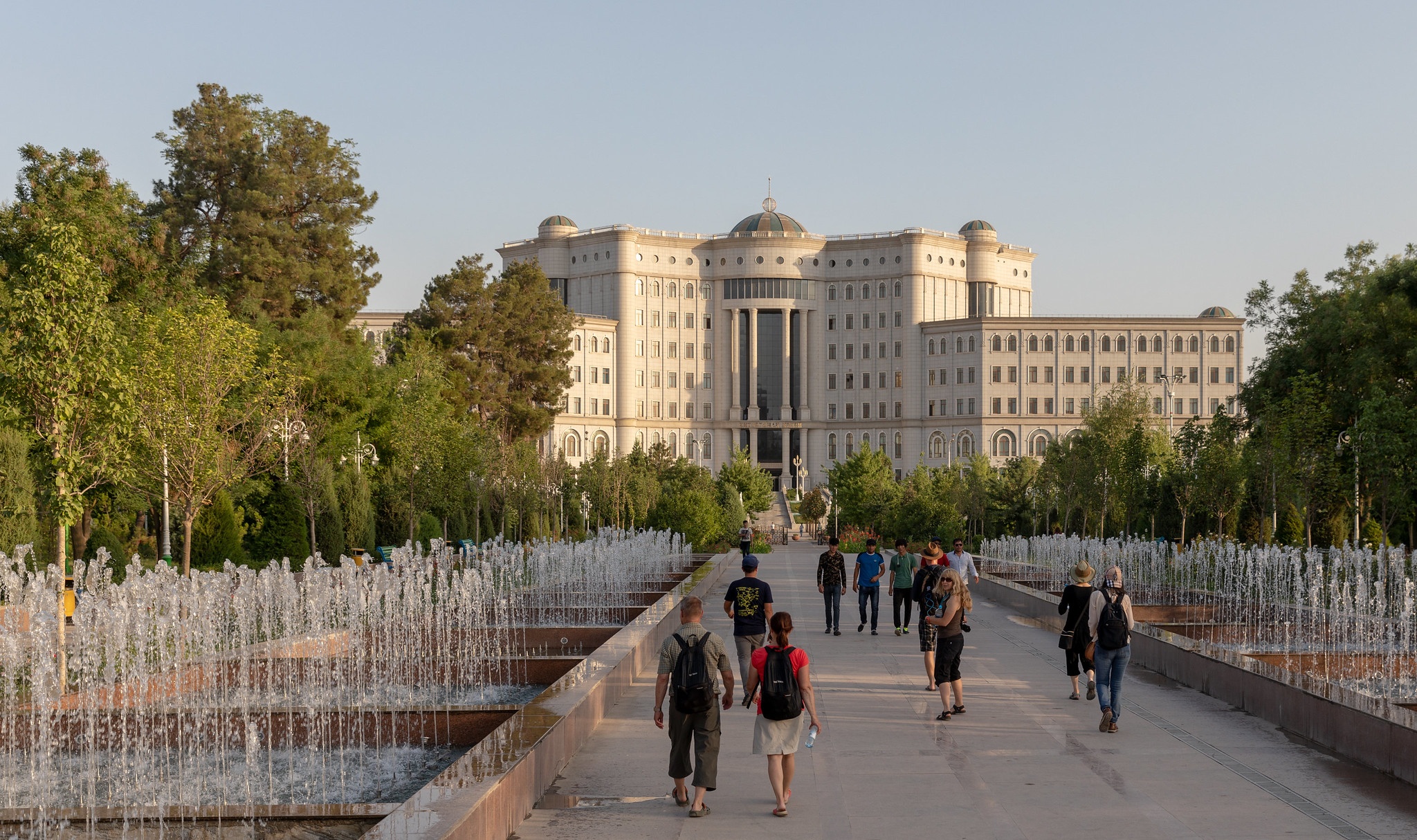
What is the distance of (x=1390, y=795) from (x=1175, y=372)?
398 feet

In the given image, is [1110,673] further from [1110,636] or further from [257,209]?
[257,209]

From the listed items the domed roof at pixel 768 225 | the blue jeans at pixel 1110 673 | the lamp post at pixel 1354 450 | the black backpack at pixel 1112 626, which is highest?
the domed roof at pixel 768 225

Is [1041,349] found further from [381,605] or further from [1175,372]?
[381,605]

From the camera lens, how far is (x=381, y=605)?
918 inches

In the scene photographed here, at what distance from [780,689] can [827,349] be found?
125191mm

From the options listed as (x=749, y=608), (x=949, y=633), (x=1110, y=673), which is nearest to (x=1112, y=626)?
(x=1110, y=673)

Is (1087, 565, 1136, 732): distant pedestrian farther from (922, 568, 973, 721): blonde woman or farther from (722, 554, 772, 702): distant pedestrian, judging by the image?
(722, 554, 772, 702): distant pedestrian

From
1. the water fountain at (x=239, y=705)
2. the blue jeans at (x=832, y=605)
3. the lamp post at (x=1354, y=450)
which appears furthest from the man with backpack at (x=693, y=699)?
the lamp post at (x=1354, y=450)

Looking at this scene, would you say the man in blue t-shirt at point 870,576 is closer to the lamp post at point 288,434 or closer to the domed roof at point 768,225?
the lamp post at point 288,434

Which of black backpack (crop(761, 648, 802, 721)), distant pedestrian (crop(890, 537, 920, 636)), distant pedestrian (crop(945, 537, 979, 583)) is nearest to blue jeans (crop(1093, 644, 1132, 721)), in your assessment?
black backpack (crop(761, 648, 802, 721))

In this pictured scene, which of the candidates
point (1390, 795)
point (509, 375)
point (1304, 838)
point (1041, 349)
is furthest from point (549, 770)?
point (1041, 349)

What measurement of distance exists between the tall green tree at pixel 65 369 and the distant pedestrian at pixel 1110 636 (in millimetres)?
10630

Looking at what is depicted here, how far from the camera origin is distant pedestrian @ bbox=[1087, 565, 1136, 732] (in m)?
12.0

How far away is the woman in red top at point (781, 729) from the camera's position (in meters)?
8.65
